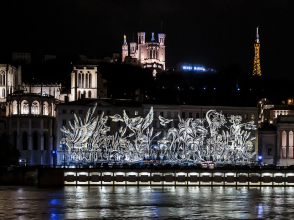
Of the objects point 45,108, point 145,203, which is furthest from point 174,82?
point 145,203

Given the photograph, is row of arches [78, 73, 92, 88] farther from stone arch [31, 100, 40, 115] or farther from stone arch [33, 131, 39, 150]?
stone arch [33, 131, 39, 150]

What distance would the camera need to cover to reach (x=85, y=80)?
140m

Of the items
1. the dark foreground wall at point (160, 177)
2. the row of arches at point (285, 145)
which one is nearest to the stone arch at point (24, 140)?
the dark foreground wall at point (160, 177)

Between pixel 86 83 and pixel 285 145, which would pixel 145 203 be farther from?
pixel 86 83

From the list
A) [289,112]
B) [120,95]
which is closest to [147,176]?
[120,95]

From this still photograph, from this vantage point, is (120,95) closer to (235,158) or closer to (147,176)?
(235,158)

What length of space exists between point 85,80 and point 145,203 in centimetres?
8313

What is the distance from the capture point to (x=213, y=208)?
56344 mm

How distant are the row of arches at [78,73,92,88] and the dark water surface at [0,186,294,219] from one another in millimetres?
64272

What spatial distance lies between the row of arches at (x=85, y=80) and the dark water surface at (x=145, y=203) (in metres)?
64.3

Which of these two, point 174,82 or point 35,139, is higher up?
point 174,82

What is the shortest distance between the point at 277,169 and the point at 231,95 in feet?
218

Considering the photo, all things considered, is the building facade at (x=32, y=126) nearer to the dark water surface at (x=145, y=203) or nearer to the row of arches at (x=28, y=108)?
the row of arches at (x=28, y=108)

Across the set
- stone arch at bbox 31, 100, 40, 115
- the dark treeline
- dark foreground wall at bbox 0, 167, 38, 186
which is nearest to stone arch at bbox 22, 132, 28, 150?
stone arch at bbox 31, 100, 40, 115
